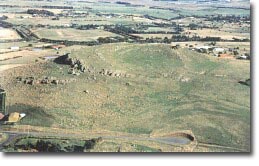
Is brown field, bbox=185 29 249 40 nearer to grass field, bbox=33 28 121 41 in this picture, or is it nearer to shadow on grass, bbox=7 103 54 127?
grass field, bbox=33 28 121 41

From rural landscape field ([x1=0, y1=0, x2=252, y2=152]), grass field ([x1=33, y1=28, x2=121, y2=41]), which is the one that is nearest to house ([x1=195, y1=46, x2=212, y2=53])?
rural landscape field ([x1=0, y1=0, x2=252, y2=152])

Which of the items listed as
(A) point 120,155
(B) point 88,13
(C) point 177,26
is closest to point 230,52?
(C) point 177,26

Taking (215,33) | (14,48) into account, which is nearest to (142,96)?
(14,48)

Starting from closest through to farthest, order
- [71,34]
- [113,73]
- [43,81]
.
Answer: [43,81]
[113,73]
[71,34]

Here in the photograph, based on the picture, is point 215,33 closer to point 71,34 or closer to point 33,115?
point 71,34

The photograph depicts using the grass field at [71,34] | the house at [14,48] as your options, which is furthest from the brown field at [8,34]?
the house at [14,48]

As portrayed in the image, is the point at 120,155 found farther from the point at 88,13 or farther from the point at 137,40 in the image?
the point at 88,13
